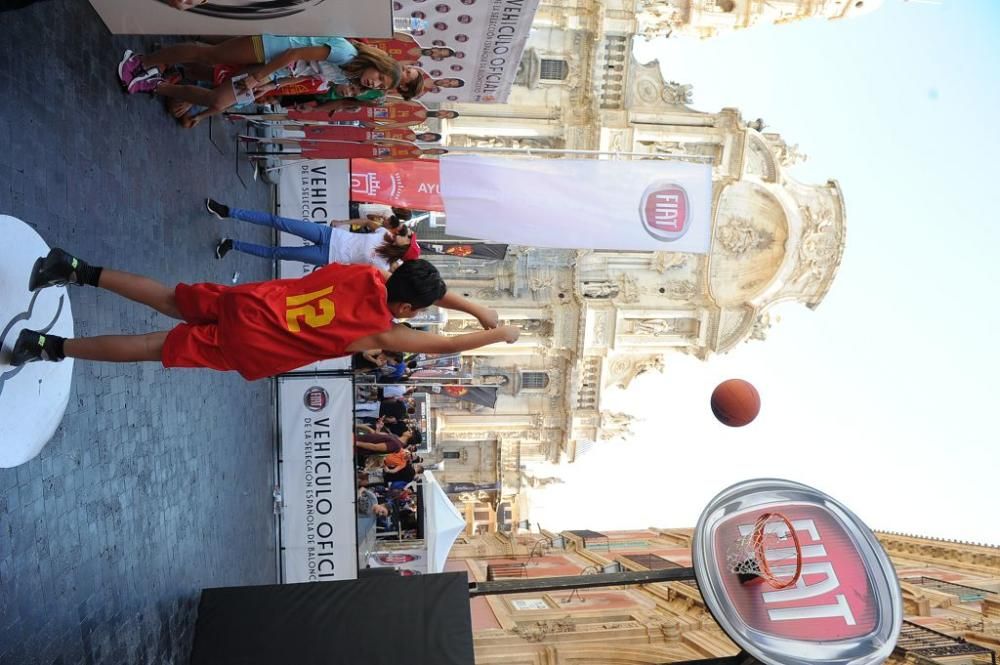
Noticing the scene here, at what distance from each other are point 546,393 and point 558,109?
34.5ft

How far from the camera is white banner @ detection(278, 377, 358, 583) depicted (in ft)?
36.3

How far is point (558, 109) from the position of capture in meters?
23.3

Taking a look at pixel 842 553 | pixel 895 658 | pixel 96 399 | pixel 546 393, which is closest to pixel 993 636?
pixel 895 658

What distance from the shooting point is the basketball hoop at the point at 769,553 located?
18.8 ft

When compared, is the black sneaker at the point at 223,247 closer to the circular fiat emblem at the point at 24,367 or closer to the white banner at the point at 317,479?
the white banner at the point at 317,479

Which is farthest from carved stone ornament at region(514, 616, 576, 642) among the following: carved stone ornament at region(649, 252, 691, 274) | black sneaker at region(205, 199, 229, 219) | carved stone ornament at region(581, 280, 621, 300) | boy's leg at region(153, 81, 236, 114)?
carved stone ornament at region(649, 252, 691, 274)

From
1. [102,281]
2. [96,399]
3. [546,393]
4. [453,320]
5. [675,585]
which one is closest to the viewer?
[102,281]

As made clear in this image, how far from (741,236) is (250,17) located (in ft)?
69.1

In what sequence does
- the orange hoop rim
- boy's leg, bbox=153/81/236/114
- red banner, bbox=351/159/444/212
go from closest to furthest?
1. the orange hoop rim
2. boy's leg, bbox=153/81/236/114
3. red banner, bbox=351/159/444/212

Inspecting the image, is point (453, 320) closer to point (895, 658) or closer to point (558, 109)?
point (558, 109)

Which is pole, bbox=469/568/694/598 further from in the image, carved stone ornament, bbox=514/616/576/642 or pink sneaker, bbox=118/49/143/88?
pink sneaker, bbox=118/49/143/88

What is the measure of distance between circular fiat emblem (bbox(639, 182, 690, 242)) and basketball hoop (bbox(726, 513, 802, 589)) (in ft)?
18.0

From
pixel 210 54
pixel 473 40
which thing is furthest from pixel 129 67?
pixel 473 40

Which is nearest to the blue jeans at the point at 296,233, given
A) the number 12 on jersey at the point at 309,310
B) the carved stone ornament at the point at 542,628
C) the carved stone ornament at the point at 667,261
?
the number 12 on jersey at the point at 309,310
